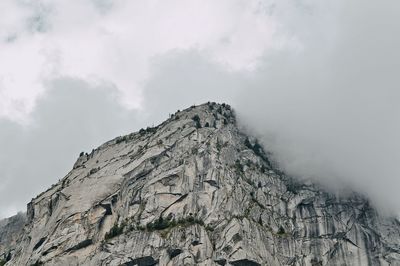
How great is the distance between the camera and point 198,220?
16700 centimetres

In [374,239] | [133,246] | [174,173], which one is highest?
[174,173]

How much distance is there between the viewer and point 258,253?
156750 mm

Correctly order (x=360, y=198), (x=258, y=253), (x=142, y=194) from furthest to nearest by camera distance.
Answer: (x=360, y=198) < (x=142, y=194) < (x=258, y=253)

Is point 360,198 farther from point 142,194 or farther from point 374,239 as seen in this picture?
point 142,194

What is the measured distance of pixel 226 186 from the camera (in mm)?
180000

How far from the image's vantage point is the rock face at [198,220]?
158 meters

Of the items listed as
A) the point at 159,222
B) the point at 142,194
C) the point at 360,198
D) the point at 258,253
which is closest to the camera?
the point at 258,253

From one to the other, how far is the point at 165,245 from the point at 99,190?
123 feet

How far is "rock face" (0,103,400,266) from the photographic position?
158m

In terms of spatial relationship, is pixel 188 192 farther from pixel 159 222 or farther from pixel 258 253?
pixel 258 253

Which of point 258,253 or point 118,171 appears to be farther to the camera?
point 118,171

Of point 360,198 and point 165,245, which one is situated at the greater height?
point 360,198

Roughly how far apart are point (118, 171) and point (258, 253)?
5820 cm

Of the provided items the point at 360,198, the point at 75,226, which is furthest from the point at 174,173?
the point at 360,198
